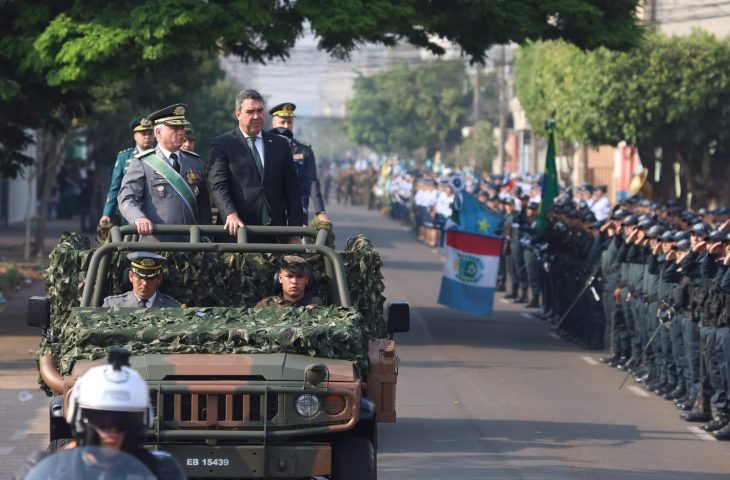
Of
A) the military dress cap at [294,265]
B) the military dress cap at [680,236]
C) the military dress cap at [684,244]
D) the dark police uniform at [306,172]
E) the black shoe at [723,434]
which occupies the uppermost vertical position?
the dark police uniform at [306,172]

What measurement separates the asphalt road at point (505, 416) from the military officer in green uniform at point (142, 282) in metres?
1.22

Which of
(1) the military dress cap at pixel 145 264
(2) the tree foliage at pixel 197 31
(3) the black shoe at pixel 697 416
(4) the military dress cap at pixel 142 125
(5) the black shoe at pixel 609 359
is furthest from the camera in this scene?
(2) the tree foliage at pixel 197 31

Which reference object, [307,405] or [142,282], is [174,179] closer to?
[142,282]

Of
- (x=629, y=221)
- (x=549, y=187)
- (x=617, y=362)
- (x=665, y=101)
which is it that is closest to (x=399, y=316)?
(x=629, y=221)

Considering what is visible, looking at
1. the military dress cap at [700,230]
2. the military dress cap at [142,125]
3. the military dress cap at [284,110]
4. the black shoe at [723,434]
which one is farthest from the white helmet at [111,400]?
the military dress cap at [700,230]

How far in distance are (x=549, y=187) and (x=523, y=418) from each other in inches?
446

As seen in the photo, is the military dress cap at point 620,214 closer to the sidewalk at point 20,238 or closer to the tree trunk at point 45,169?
the sidewalk at point 20,238

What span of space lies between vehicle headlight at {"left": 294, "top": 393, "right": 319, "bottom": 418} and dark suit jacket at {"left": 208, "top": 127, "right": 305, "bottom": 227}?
10.5ft

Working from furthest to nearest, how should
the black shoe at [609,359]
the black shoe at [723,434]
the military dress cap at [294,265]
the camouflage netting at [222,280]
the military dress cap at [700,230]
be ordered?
the black shoe at [609,359], the military dress cap at [700,230], the black shoe at [723,434], the camouflage netting at [222,280], the military dress cap at [294,265]

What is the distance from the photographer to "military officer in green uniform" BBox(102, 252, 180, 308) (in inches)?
376

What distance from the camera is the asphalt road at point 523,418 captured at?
11.7 metres

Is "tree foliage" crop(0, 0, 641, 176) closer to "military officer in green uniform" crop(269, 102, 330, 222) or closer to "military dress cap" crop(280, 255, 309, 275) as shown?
"military officer in green uniform" crop(269, 102, 330, 222)

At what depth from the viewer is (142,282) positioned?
960 cm

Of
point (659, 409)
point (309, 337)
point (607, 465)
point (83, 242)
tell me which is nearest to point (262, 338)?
point (309, 337)
